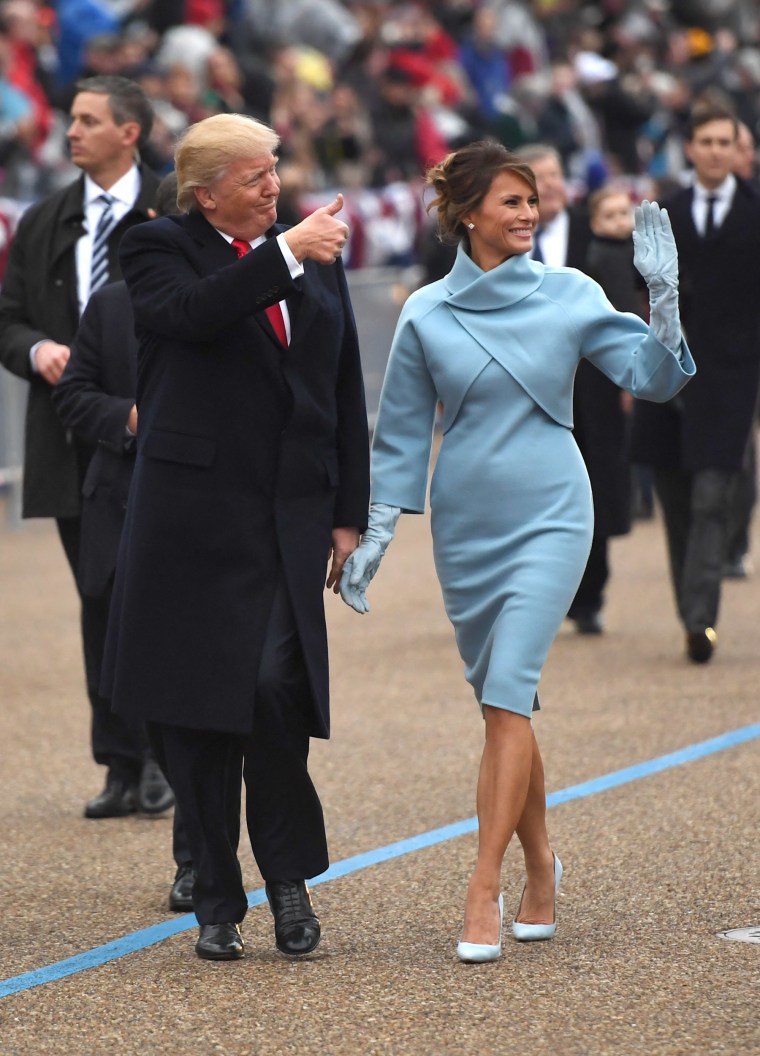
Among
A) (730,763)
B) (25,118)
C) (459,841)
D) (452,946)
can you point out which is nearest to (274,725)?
(452,946)

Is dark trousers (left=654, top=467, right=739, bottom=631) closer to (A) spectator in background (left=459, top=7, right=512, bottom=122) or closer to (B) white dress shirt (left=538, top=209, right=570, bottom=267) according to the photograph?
(B) white dress shirt (left=538, top=209, right=570, bottom=267)

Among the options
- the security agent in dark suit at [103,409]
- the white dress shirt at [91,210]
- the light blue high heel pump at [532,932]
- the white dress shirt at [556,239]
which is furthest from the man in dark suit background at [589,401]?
the light blue high heel pump at [532,932]

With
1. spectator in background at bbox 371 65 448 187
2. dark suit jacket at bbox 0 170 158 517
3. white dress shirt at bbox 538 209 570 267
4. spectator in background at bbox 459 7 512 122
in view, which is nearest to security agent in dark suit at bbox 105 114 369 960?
dark suit jacket at bbox 0 170 158 517

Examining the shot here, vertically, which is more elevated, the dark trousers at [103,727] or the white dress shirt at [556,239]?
the white dress shirt at [556,239]

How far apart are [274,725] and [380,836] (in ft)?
4.17

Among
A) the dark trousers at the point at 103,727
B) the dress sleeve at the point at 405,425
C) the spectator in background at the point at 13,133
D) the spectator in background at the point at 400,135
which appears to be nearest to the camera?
the dress sleeve at the point at 405,425

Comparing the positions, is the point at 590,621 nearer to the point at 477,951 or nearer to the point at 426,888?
the point at 426,888

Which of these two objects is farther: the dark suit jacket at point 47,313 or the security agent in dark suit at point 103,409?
the dark suit jacket at point 47,313

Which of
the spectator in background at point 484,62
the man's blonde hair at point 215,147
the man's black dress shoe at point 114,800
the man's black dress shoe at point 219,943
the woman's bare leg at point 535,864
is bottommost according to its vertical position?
the man's black dress shoe at point 114,800

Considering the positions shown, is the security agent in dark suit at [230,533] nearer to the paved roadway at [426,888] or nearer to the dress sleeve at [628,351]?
the paved roadway at [426,888]

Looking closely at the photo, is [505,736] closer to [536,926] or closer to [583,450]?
[536,926]

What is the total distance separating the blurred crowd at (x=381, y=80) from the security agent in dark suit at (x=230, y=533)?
6.68m

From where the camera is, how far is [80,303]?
632cm

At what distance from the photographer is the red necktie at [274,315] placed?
465cm
